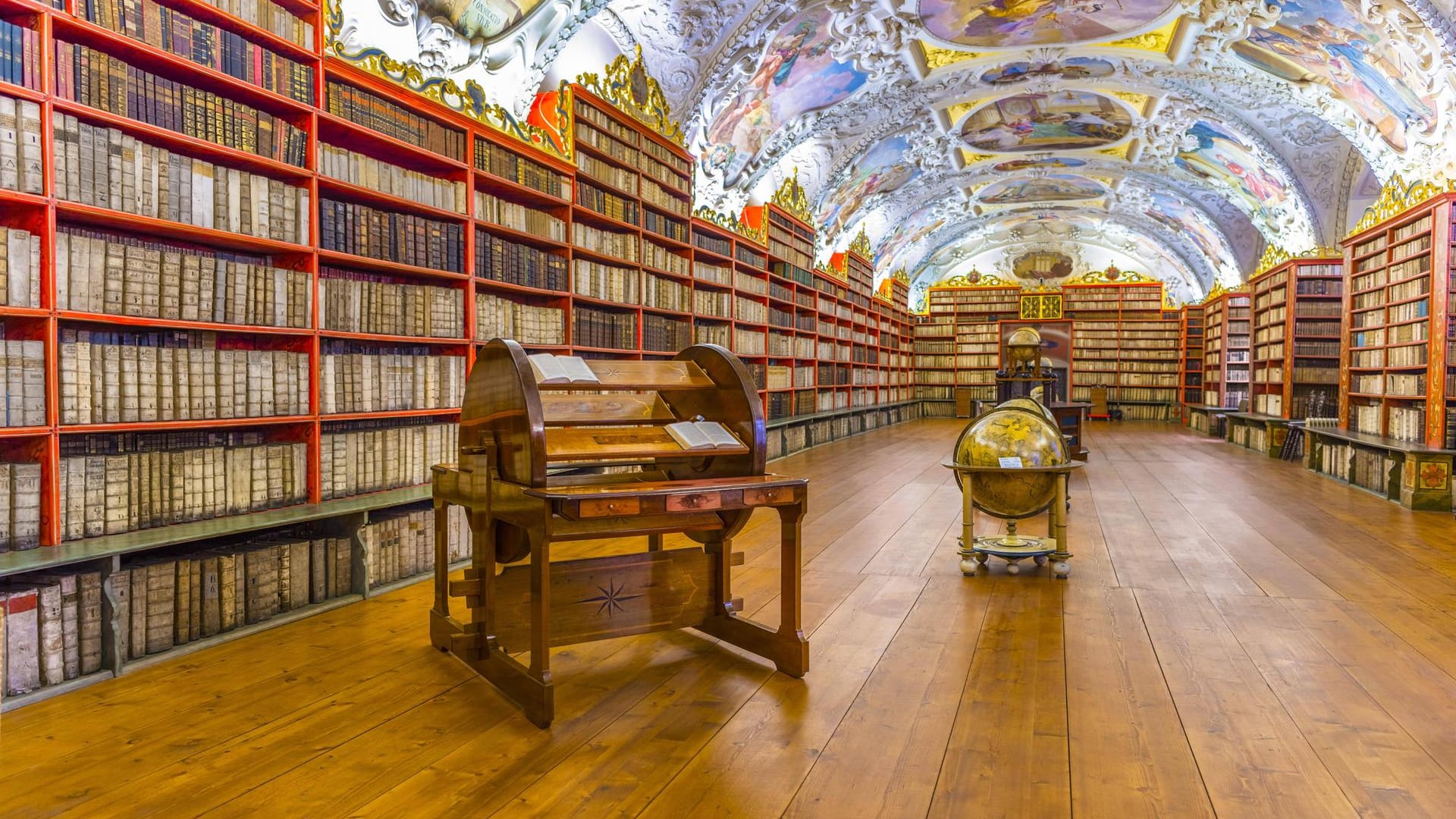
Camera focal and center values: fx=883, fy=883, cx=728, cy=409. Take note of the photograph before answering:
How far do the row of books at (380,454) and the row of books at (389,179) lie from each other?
1511 millimetres

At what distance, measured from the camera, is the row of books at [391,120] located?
5320 millimetres

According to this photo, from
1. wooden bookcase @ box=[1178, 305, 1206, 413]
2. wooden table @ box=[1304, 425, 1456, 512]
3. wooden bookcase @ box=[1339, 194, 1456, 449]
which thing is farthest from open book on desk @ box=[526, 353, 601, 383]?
wooden bookcase @ box=[1178, 305, 1206, 413]

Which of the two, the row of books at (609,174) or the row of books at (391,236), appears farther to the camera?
the row of books at (609,174)

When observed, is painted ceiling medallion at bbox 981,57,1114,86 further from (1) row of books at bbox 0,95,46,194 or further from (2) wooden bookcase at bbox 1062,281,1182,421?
(2) wooden bookcase at bbox 1062,281,1182,421

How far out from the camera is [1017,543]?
19.4 feet

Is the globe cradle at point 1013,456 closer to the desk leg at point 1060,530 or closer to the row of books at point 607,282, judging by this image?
the desk leg at point 1060,530

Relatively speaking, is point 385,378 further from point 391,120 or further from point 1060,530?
point 1060,530

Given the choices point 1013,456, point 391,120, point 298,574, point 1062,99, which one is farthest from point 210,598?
point 1062,99

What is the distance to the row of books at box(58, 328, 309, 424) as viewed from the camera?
395 cm

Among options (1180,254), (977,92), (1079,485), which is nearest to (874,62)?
(977,92)

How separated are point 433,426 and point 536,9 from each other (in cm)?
364

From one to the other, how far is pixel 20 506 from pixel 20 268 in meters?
0.99

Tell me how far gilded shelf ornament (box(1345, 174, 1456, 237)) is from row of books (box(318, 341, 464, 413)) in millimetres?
10298

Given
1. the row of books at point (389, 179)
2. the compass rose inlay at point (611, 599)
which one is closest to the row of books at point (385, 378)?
the row of books at point (389, 179)
